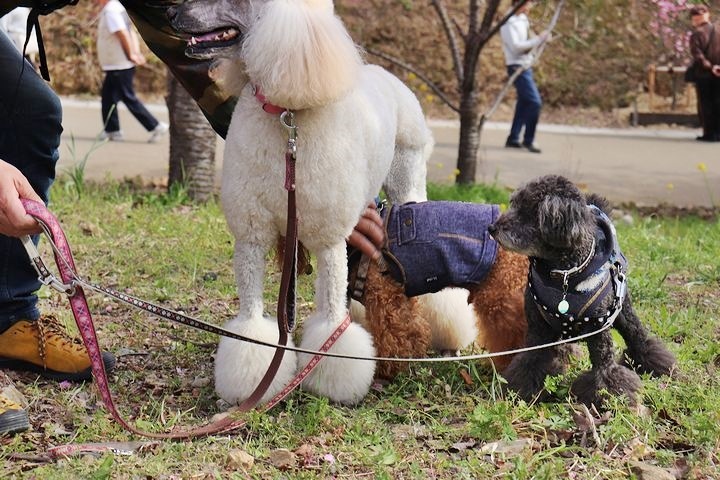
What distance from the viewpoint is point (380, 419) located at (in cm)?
297

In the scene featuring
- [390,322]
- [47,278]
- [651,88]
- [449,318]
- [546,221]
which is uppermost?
[546,221]

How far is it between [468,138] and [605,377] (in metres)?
3.82

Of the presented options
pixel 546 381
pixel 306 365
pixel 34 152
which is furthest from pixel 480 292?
pixel 34 152

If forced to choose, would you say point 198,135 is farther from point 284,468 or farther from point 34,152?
point 284,468

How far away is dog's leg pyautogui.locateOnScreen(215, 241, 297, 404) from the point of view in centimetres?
292

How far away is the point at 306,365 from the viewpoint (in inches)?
117

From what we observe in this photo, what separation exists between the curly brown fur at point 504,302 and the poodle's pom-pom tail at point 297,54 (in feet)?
3.29

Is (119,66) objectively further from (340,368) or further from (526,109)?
(340,368)

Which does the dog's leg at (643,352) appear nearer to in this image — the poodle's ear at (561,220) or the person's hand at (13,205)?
the poodle's ear at (561,220)

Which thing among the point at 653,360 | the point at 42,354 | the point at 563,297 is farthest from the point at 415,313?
the point at 42,354

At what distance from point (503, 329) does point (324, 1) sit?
135 cm

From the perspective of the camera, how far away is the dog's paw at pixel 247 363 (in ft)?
9.65

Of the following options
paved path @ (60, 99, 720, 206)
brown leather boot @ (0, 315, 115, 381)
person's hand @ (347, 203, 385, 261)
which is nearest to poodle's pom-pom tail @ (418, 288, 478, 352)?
person's hand @ (347, 203, 385, 261)

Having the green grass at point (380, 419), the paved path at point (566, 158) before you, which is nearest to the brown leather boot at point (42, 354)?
the green grass at point (380, 419)
